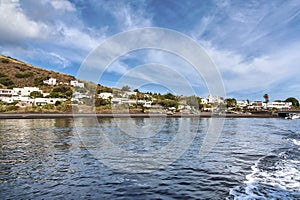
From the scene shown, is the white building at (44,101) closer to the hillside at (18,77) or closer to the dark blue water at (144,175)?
the hillside at (18,77)

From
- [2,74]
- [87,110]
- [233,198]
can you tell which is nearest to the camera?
[233,198]

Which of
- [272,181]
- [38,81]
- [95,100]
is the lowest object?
[272,181]

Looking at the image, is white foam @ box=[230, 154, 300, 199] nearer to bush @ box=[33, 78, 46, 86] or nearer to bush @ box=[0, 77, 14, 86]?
bush @ box=[0, 77, 14, 86]

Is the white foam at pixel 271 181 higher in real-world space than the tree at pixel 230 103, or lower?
lower

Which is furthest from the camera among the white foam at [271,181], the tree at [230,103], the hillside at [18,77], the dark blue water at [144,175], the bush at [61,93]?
the tree at [230,103]

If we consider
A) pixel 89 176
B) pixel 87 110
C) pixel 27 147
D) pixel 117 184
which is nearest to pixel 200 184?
pixel 117 184

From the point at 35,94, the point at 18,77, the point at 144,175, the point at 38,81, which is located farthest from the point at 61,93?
the point at 144,175

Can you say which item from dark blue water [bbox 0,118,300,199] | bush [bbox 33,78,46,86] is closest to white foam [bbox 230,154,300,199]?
dark blue water [bbox 0,118,300,199]

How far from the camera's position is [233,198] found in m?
8.21

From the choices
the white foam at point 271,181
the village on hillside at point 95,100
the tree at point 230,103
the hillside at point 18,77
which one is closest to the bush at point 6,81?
the hillside at point 18,77

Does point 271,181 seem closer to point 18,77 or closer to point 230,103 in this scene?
point 18,77

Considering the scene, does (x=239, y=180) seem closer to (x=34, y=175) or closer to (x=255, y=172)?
(x=255, y=172)

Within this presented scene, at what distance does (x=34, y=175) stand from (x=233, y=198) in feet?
29.7

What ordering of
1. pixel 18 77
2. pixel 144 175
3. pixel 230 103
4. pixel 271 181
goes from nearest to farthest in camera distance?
pixel 271 181 → pixel 144 175 → pixel 18 77 → pixel 230 103
